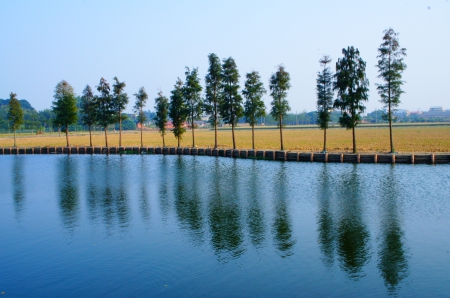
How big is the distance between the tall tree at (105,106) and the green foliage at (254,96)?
26703 millimetres

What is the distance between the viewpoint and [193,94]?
71.9 m

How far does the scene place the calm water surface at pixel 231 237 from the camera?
15406mm

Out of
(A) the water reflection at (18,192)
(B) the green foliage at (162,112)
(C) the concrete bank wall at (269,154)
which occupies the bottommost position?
(A) the water reflection at (18,192)

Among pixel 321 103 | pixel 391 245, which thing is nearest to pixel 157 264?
pixel 391 245

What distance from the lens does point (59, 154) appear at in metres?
75.7

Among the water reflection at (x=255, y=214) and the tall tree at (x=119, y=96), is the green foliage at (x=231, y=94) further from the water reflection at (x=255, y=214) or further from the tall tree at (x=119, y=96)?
the water reflection at (x=255, y=214)

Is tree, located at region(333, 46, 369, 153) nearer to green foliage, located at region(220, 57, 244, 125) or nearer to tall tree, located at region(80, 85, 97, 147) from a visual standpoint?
green foliage, located at region(220, 57, 244, 125)

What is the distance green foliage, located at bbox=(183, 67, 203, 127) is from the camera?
70938 mm

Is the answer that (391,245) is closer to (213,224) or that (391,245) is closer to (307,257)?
(307,257)

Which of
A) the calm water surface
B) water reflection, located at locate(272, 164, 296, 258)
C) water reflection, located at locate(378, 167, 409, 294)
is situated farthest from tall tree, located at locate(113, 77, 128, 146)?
water reflection, located at locate(378, 167, 409, 294)

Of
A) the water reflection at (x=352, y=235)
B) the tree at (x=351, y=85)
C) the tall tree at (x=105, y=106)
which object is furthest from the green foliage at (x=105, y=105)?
the water reflection at (x=352, y=235)

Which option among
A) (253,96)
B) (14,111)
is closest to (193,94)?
(253,96)

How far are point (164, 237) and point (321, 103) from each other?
4149cm

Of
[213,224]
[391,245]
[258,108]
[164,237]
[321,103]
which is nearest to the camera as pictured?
[391,245]
